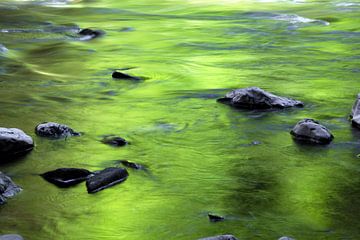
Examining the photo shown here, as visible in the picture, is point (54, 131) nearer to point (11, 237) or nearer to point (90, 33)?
point (11, 237)

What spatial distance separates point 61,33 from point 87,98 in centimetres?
604

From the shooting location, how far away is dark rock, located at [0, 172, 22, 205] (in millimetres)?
4164

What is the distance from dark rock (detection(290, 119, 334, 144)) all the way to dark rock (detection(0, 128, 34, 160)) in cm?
194

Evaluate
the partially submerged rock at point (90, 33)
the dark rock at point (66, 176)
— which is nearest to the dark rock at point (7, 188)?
the dark rock at point (66, 176)

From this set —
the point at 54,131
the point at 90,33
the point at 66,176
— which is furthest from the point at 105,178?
the point at 90,33

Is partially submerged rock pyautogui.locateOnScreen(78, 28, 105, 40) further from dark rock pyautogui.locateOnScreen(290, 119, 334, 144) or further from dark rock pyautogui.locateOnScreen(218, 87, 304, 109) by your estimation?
dark rock pyautogui.locateOnScreen(290, 119, 334, 144)

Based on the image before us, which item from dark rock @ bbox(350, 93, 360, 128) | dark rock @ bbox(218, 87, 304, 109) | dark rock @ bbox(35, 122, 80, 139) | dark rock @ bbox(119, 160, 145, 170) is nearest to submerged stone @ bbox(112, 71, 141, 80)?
dark rock @ bbox(218, 87, 304, 109)

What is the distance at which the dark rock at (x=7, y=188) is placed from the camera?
4164 millimetres

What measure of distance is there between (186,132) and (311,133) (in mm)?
1002

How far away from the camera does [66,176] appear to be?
454cm

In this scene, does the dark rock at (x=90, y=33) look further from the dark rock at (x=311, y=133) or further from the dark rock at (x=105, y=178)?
the dark rock at (x=105, y=178)

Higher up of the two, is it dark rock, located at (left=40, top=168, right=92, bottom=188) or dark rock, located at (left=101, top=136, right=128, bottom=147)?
dark rock, located at (left=40, top=168, right=92, bottom=188)

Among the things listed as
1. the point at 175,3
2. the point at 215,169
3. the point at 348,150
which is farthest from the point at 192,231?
the point at 175,3

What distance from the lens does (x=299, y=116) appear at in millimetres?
6191
